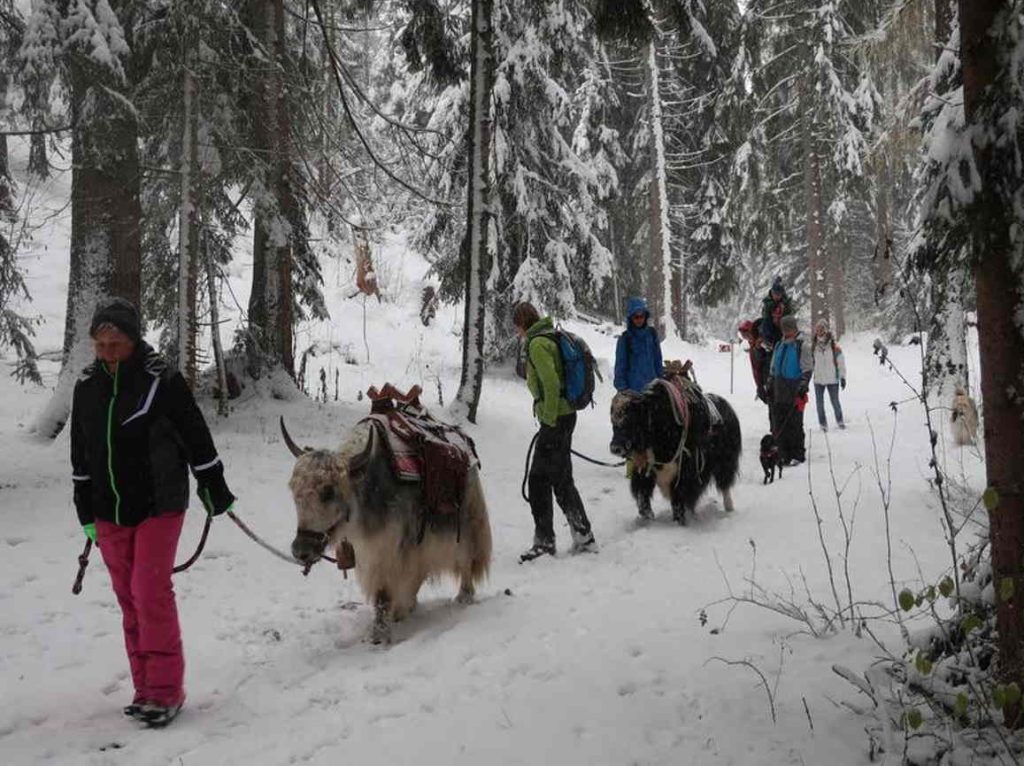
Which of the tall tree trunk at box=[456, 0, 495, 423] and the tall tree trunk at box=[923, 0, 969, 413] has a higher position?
the tall tree trunk at box=[456, 0, 495, 423]

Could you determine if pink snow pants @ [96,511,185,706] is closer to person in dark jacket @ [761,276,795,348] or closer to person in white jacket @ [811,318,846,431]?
person in dark jacket @ [761,276,795,348]

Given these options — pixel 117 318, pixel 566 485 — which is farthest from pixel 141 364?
pixel 566 485

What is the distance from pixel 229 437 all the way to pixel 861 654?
8037 millimetres

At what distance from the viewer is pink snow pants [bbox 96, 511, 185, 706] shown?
3840 mm

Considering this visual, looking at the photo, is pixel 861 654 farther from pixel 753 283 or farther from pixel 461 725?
pixel 753 283

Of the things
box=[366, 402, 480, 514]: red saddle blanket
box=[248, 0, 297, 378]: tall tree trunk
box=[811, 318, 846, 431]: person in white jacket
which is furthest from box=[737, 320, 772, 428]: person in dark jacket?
box=[366, 402, 480, 514]: red saddle blanket

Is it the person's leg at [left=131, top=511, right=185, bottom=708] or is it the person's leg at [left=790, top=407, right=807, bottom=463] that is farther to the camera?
the person's leg at [left=790, top=407, right=807, bottom=463]

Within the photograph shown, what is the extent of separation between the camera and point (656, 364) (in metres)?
8.49

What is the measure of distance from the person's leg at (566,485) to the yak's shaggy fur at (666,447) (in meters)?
0.87

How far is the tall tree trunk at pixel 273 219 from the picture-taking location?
34.9 ft

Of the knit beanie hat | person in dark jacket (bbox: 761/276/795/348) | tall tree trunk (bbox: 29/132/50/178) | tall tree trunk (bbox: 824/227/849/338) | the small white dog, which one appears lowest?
the small white dog

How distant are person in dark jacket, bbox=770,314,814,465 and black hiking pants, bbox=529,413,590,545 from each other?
4.79m

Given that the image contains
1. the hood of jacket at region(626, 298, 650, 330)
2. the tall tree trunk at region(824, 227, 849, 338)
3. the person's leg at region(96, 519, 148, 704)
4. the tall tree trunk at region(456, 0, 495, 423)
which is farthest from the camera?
the tall tree trunk at region(824, 227, 849, 338)

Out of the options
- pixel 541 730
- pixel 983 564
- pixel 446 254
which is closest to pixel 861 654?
pixel 983 564
